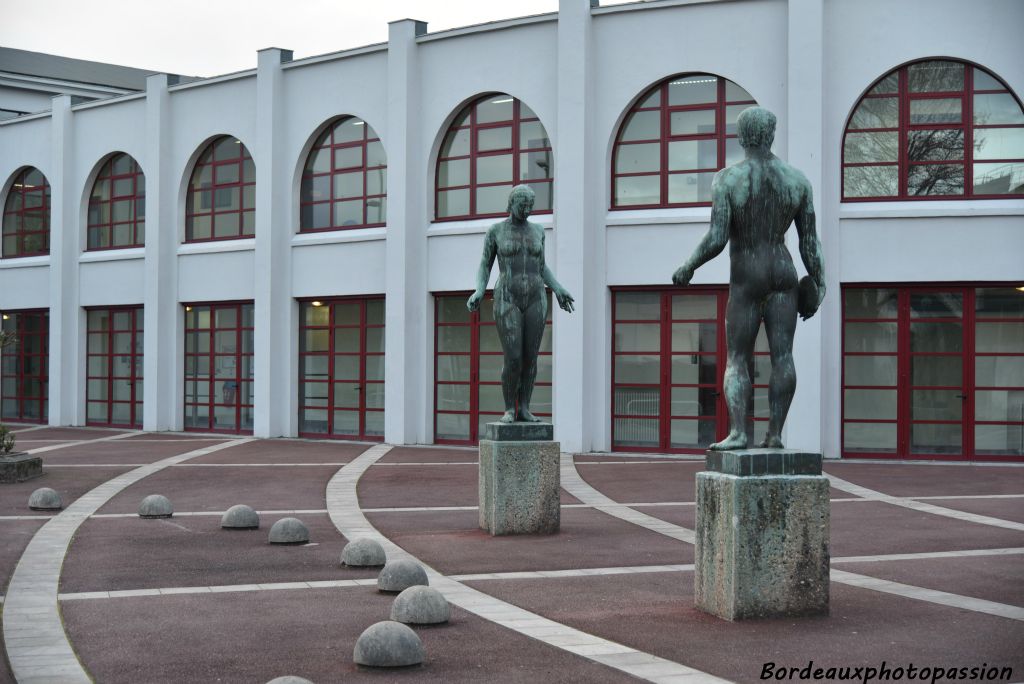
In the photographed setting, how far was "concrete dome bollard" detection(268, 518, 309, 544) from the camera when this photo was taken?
440 inches

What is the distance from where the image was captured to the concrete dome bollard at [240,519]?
12.2m

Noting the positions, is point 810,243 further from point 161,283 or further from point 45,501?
point 161,283

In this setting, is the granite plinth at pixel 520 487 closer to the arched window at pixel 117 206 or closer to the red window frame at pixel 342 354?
the red window frame at pixel 342 354

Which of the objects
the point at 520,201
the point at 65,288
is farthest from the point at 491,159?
the point at 65,288

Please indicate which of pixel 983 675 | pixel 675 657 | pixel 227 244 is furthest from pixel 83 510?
pixel 227 244

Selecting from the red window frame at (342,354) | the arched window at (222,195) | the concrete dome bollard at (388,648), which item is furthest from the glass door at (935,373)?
the concrete dome bollard at (388,648)

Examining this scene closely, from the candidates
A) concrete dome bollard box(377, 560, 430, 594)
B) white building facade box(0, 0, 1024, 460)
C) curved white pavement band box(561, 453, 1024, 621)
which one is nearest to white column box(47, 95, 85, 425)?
white building facade box(0, 0, 1024, 460)

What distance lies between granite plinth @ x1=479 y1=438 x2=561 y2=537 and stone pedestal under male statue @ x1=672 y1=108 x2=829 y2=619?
12.2 feet

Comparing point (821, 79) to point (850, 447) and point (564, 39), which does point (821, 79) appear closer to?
point (564, 39)

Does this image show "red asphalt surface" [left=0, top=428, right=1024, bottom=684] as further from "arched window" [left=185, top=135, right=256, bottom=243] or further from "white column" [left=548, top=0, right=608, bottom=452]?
"arched window" [left=185, top=135, right=256, bottom=243]

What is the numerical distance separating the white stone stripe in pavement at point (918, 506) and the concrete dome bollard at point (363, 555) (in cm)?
431

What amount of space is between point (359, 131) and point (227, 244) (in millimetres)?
4230

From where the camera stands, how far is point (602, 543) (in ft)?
37.1

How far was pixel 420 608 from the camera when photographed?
7.57 m
